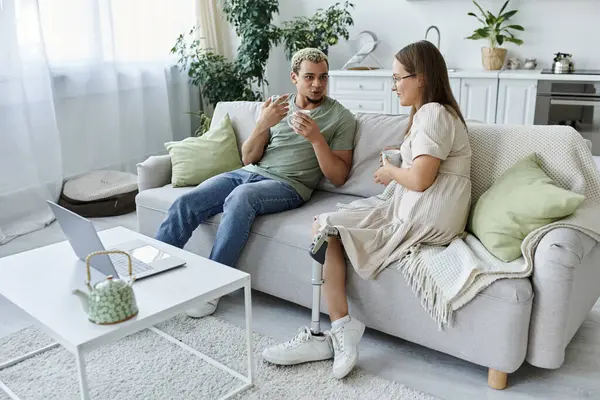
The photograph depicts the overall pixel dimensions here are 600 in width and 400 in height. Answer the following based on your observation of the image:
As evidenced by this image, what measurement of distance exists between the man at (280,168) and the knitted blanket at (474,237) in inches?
13.4

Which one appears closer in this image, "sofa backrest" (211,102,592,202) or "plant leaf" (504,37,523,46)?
"sofa backrest" (211,102,592,202)

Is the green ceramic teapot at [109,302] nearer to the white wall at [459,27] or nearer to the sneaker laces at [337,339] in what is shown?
the sneaker laces at [337,339]

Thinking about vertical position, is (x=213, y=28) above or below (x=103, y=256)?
above

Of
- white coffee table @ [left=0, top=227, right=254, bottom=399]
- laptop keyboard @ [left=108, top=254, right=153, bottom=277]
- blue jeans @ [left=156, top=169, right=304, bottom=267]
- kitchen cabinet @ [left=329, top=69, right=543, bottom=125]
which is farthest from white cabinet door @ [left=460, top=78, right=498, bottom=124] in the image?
laptop keyboard @ [left=108, top=254, right=153, bottom=277]

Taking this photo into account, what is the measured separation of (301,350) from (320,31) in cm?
325

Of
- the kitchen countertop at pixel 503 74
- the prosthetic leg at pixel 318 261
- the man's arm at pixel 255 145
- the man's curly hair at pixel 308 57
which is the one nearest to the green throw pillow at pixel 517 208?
the prosthetic leg at pixel 318 261

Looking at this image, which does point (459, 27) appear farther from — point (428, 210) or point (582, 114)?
point (428, 210)

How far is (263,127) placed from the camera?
252 centimetres

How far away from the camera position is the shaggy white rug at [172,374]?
1.80 m

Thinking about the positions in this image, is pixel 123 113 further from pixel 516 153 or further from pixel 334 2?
pixel 516 153

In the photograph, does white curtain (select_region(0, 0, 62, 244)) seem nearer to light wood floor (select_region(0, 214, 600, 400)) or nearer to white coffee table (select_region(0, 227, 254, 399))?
light wood floor (select_region(0, 214, 600, 400))

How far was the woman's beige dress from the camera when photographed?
1902mm

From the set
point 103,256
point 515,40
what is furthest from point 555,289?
point 515,40

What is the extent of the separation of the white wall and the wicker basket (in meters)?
0.21
